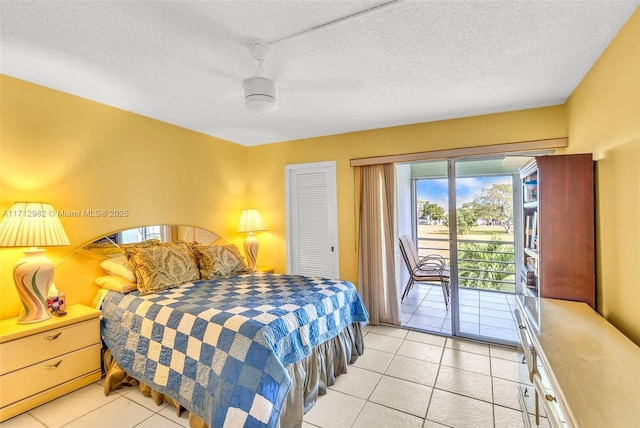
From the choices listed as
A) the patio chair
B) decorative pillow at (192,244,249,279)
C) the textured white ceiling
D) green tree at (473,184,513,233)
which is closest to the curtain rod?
the textured white ceiling

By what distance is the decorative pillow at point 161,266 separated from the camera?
2549mm

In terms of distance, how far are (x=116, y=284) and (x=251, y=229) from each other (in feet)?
5.86

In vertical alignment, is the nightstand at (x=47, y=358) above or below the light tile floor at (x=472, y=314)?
above

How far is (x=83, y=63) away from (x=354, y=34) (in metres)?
1.90

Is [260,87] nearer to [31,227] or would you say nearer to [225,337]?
[225,337]

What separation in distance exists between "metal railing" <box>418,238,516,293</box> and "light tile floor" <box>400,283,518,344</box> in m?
0.28

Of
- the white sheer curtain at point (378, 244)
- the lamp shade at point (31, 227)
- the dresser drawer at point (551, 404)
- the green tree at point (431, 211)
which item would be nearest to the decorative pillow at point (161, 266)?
the lamp shade at point (31, 227)

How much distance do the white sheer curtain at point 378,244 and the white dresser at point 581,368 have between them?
1.78 m

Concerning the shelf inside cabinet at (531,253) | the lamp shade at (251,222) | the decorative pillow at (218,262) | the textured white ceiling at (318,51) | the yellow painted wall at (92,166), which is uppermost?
the textured white ceiling at (318,51)

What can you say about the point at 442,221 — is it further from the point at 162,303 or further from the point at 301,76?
the point at 162,303

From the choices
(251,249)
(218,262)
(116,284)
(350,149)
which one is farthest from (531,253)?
(116,284)

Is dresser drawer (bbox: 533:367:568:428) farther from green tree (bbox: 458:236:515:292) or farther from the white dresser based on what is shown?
green tree (bbox: 458:236:515:292)

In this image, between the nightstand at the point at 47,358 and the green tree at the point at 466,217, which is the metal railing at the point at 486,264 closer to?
the green tree at the point at 466,217

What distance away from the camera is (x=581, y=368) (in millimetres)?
1157
